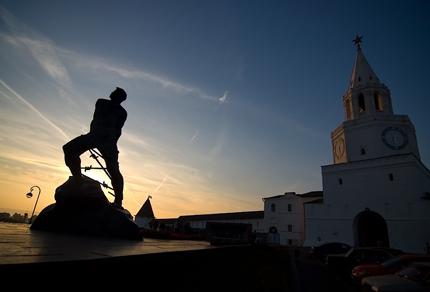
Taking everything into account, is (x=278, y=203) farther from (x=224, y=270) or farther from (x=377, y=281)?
(x=224, y=270)

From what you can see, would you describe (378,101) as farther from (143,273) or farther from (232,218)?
(143,273)

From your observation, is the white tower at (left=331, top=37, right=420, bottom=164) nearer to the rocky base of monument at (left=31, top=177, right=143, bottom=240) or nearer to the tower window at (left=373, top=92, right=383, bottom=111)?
the tower window at (left=373, top=92, right=383, bottom=111)

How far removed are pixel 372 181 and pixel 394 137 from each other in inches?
253

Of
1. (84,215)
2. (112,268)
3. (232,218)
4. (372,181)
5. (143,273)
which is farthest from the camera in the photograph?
(232,218)

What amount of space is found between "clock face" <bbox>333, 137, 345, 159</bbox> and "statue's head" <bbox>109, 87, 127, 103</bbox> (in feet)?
105

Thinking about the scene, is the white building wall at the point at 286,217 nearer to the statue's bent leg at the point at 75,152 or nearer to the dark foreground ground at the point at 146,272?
the statue's bent leg at the point at 75,152

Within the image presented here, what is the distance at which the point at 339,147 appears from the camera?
1332 inches

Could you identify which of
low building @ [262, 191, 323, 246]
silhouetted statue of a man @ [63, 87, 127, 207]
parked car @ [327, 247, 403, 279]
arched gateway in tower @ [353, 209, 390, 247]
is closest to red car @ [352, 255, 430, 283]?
parked car @ [327, 247, 403, 279]

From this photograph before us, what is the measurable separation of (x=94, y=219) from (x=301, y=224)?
43.7 meters

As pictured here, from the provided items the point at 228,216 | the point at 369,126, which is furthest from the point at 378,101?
the point at 228,216

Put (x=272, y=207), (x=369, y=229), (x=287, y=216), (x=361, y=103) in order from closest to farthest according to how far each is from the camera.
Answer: (x=369, y=229) < (x=361, y=103) < (x=287, y=216) < (x=272, y=207)

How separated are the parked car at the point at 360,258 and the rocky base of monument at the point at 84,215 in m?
10.9

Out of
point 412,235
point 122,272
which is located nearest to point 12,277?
point 122,272

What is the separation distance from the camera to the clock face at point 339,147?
32.8 meters
